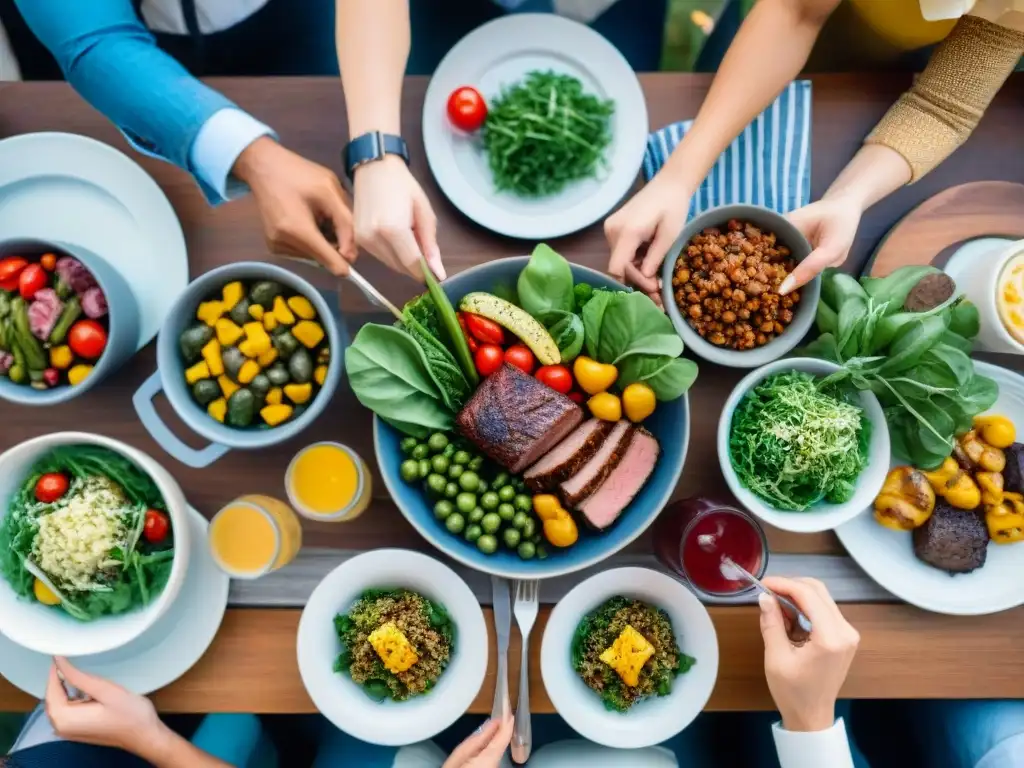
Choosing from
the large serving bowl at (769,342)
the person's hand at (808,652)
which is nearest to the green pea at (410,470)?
the large serving bowl at (769,342)

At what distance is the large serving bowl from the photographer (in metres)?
1.07

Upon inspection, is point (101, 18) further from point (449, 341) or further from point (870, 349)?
point (870, 349)

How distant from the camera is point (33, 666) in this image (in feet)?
3.71

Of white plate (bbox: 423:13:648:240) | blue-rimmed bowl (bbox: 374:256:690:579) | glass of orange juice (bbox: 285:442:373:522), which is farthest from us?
white plate (bbox: 423:13:648:240)

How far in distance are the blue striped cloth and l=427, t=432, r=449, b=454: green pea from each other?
59 centimetres

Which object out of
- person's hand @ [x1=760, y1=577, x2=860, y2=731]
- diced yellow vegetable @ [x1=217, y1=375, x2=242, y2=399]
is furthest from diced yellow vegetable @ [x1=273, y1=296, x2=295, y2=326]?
person's hand @ [x1=760, y1=577, x2=860, y2=731]

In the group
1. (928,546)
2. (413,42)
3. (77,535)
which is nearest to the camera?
(77,535)

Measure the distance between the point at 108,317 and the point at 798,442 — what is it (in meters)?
1.03

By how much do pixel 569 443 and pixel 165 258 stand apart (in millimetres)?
734

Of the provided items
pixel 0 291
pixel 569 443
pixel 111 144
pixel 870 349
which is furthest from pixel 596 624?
pixel 111 144

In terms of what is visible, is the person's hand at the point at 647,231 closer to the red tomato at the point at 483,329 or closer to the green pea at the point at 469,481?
the red tomato at the point at 483,329

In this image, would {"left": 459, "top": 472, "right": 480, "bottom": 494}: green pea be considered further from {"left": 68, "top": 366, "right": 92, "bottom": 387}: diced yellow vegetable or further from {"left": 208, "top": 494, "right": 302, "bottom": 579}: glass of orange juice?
{"left": 68, "top": 366, "right": 92, "bottom": 387}: diced yellow vegetable

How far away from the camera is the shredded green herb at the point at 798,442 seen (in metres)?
1.02

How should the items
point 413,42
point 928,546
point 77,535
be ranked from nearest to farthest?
point 77,535, point 928,546, point 413,42
